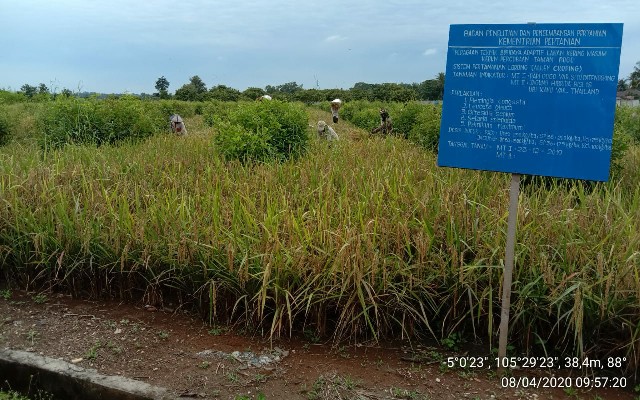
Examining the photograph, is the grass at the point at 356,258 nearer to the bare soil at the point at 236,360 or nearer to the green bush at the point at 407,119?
the bare soil at the point at 236,360

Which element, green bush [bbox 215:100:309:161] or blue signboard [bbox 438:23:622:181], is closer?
blue signboard [bbox 438:23:622:181]

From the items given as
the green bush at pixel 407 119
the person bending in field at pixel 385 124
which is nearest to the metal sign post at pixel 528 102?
the person bending in field at pixel 385 124

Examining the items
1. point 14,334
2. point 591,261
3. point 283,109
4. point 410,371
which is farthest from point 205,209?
point 283,109

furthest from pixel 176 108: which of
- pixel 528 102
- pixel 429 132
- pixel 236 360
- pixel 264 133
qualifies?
pixel 528 102

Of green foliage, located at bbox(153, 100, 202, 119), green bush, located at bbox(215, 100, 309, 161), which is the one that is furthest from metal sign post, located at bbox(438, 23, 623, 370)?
green foliage, located at bbox(153, 100, 202, 119)

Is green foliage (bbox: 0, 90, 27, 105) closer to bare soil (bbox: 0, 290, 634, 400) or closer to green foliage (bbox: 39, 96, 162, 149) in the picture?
green foliage (bbox: 39, 96, 162, 149)

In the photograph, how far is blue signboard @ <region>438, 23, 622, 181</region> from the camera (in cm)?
230

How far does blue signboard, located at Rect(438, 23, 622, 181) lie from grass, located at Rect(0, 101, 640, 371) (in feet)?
1.71

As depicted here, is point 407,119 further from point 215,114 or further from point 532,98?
point 532,98

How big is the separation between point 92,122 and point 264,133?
3149mm

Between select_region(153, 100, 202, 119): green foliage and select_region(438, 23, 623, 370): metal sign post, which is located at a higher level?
select_region(153, 100, 202, 119): green foliage

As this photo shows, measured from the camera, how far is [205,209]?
3561 millimetres

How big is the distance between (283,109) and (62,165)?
2.69 meters

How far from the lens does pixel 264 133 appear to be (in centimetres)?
570
